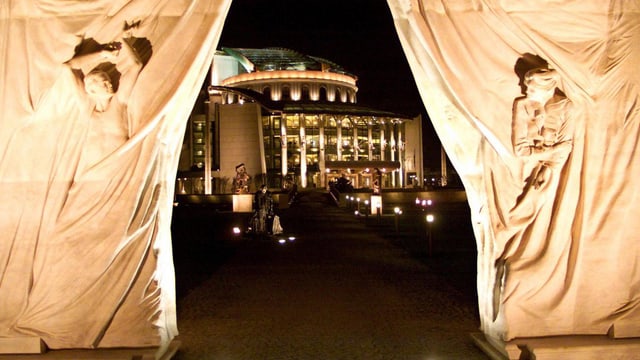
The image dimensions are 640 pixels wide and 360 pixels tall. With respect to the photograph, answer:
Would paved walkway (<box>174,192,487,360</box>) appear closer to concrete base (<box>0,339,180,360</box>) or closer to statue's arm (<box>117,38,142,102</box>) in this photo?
concrete base (<box>0,339,180,360</box>)

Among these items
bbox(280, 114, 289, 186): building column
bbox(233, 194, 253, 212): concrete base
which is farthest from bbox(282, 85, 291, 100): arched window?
bbox(233, 194, 253, 212): concrete base

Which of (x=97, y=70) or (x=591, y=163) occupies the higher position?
(x=97, y=70)

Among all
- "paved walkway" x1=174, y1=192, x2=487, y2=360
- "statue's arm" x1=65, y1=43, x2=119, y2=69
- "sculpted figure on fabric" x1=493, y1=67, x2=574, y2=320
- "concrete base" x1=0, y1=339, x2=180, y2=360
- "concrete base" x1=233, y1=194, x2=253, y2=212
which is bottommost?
"paved walkway" x1=174, y1=192, x2=487, y2=360

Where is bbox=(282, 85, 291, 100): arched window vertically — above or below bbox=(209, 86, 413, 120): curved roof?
above

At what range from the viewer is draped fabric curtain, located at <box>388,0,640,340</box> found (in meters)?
4.84

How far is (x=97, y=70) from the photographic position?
184 inches

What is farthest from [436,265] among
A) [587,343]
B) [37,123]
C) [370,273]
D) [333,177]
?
[333,177]

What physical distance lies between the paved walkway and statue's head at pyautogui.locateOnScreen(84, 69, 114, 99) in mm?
2724

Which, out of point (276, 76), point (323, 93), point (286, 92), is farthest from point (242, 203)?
point (323, 93)

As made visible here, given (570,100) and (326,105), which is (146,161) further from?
(326,105)

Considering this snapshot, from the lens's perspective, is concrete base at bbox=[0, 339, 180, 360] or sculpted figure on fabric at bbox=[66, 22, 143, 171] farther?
sculpted figure on fabric at bbox=[66, 22, 143, 171]

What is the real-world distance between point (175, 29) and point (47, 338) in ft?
10.6

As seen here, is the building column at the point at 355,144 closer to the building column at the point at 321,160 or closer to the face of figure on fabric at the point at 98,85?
the building column at the point at 321,160

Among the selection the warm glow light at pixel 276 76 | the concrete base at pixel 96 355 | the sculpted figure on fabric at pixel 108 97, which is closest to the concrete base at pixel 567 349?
the concrete base at pixel 96 355
